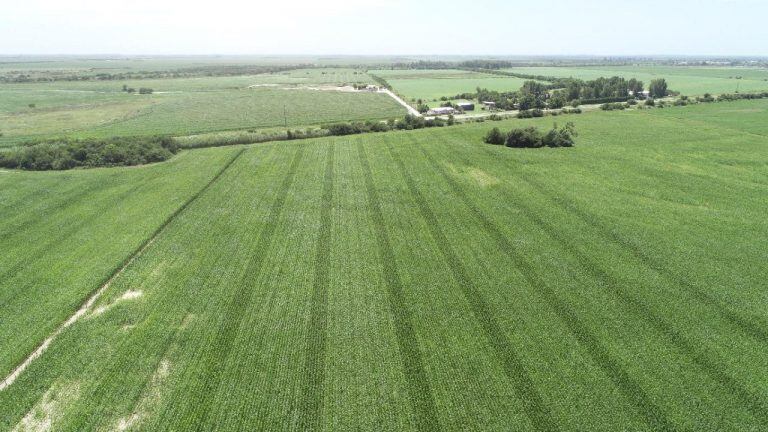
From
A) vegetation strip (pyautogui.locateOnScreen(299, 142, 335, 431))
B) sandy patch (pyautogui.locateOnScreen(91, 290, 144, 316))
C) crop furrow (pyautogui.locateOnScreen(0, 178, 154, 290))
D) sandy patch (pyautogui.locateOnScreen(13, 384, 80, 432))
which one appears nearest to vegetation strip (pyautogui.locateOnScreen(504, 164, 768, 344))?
vegetation strip (pyautogui.locateOnScreen(299, 142, 335, 431))

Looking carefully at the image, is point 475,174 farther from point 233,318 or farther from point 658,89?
point 658,89

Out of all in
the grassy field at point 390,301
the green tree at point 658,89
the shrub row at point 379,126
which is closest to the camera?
the grassy field at point 390,301

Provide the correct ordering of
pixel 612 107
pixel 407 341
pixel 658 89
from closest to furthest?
1. pixel 407 341
2. pixel 612 107
3. pixel 658 89

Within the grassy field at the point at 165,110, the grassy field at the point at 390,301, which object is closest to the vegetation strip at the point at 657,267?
the grassy field at the point at 390,301

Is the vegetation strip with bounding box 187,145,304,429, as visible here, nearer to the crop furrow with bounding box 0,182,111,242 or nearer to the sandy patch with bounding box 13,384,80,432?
the sandy patch with bounding box 13,384,80,432

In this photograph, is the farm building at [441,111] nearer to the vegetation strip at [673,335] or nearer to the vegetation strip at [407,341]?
the vegetation strip at [407,341]

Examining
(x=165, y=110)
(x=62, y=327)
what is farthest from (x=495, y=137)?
(x=165, y=110)
